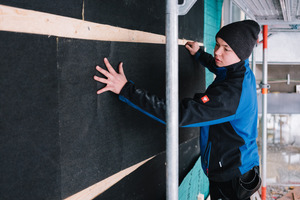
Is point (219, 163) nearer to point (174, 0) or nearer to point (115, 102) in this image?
point (115, 102)

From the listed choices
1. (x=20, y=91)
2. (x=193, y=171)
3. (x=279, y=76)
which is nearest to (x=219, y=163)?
(x=193, y=171)

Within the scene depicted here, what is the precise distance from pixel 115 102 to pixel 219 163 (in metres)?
0.73

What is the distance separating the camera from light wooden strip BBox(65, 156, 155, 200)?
114 cm

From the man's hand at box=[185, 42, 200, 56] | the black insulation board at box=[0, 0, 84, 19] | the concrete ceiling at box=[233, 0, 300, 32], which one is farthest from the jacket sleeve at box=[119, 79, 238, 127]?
the concrete ceiling at box=[233, 0, 300, 32]

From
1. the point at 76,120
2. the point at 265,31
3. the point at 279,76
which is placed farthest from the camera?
the point at 279,76

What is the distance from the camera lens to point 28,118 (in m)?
0.91

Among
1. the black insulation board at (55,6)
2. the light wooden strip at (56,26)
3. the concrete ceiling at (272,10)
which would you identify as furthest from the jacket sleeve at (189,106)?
the concrete ceiling at (272,10)

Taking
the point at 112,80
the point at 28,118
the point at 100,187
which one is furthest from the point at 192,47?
the point at 28,118

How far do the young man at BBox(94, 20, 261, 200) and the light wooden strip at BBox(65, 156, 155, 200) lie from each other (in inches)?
13.9

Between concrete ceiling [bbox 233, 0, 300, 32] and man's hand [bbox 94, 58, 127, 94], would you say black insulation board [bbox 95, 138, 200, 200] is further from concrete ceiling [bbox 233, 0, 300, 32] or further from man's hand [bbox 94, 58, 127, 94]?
concrete ceiling [bbox 233, 0, 300, 32]

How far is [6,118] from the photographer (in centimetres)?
84

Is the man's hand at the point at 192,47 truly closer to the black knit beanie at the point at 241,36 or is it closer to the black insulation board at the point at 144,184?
the black knit beanie at the point at 241,36

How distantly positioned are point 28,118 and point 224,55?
1.06m

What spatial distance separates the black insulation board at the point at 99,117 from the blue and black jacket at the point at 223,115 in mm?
141
